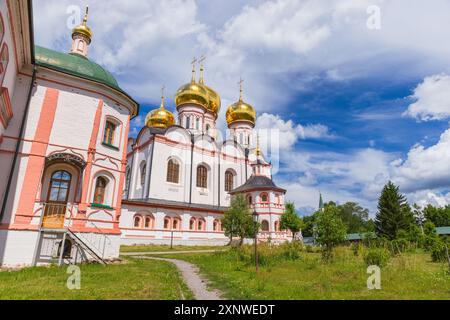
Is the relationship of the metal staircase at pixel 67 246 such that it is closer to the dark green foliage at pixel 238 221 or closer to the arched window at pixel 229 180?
the dark green foliage at pixel 238 221

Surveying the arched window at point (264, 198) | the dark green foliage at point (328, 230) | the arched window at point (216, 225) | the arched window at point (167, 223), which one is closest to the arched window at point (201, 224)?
the arched window at point (216, 225)

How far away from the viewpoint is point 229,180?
36.5 metres

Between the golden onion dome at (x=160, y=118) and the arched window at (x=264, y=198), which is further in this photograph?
the golden onion dome at (x=160, y=118)

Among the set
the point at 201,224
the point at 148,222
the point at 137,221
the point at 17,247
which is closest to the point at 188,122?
the point at 201,224

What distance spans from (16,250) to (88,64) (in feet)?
29.5

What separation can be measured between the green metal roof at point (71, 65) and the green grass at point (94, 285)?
8.43 m

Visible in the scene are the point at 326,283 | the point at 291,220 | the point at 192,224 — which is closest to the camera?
the point at 326,283

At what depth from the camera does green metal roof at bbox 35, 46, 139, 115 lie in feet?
40.5

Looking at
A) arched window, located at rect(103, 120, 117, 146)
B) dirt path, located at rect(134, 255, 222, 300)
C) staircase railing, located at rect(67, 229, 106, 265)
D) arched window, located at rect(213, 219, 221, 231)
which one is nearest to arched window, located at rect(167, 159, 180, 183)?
arched window, located at rect(213, 219, 221, 231)

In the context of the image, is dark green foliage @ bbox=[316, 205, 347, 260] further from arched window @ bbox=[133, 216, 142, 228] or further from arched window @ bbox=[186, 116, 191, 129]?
arched window @ bbox=[186, 116, 191, 129]

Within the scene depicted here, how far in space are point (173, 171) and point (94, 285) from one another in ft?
79.2

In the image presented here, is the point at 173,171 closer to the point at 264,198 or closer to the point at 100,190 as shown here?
the point at 264,198

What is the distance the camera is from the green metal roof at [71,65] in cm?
1233

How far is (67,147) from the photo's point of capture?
11984 millimetres
